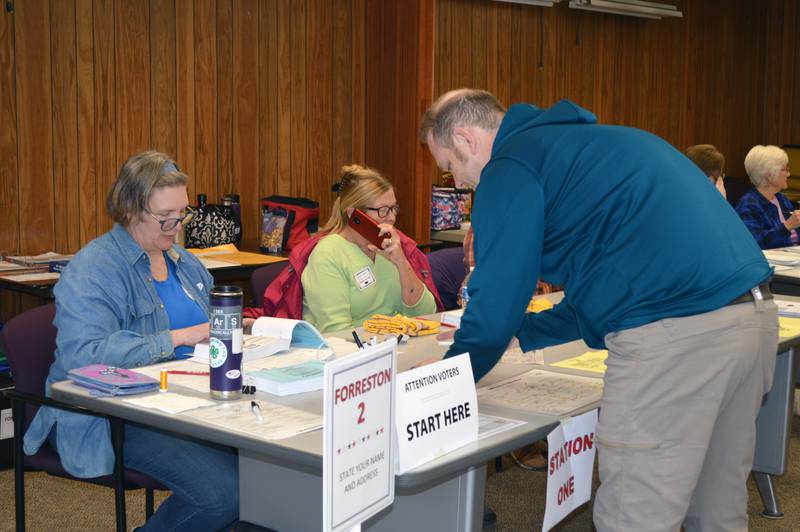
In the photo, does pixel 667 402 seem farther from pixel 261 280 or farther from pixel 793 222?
pixel 793 222

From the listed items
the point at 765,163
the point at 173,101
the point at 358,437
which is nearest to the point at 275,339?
the point at 358,437

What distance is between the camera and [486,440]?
1949 mm

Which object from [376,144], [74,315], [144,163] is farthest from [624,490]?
[376,144]

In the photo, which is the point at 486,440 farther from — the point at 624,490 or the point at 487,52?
the point at 487,52

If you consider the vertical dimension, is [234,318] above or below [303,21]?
below

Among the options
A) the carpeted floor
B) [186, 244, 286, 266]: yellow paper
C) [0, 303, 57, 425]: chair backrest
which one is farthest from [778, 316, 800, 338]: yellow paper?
[186, 244, 286, 266]: yellow paper

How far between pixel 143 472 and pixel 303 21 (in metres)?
3.80

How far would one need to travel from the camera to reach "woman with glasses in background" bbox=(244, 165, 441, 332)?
3457mm

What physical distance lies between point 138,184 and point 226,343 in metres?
0.94

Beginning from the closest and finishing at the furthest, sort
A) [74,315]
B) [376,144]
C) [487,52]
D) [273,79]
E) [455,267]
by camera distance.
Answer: [74,315] < [455,267] < [273,79] < [376,144] < [487,52]

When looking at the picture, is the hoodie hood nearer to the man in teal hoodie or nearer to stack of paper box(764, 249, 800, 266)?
the man in teal hoodie

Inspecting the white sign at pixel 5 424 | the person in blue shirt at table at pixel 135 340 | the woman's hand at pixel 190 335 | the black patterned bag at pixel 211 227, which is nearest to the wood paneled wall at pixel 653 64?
the black patterned bag at pixel 211 227

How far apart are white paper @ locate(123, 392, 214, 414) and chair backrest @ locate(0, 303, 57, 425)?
612 millimetres

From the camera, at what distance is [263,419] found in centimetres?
202
